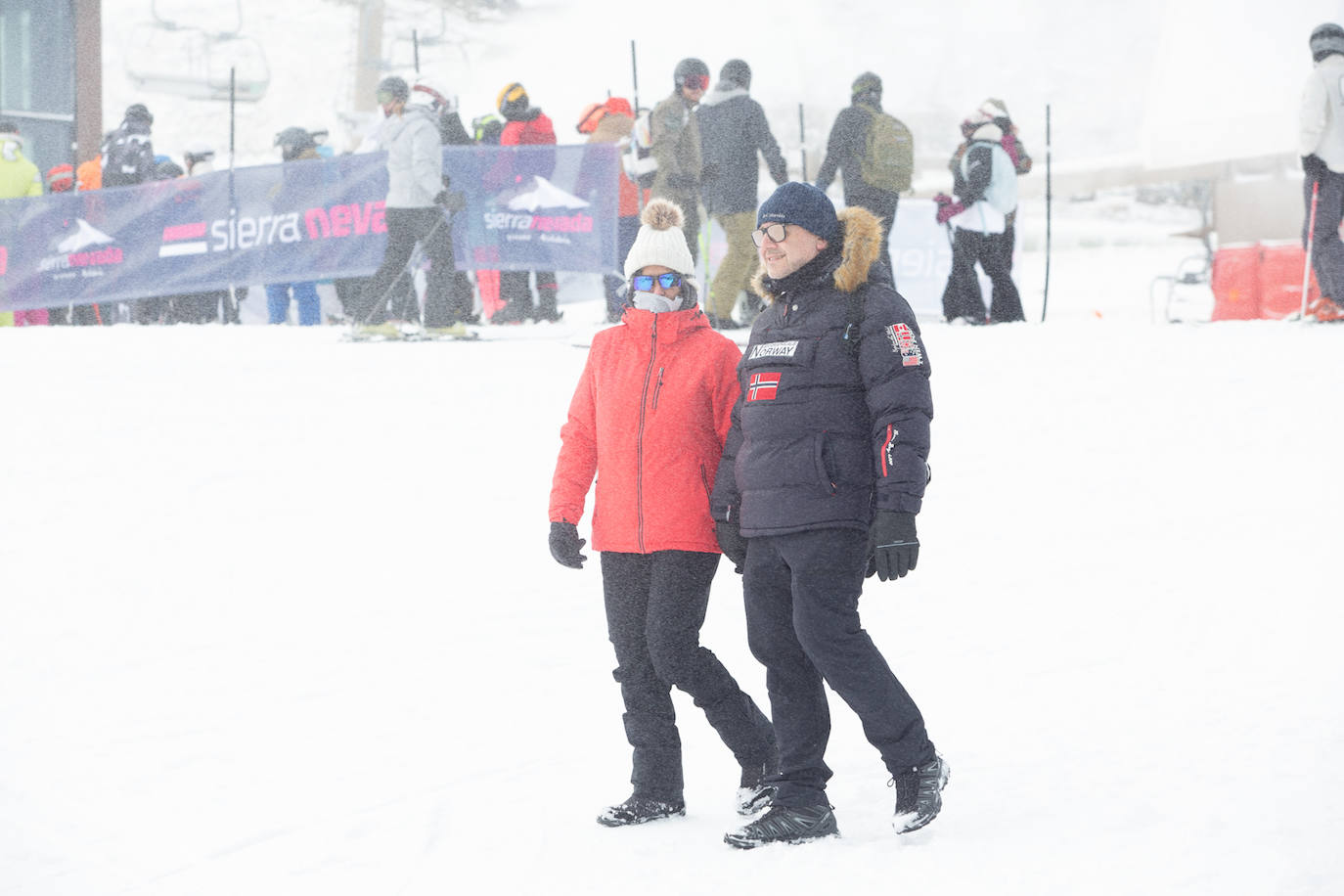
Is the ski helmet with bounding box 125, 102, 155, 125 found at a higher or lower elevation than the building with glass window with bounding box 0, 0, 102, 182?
lower

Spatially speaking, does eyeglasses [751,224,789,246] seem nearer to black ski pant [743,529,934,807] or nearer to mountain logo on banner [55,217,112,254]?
black ski pant [743,529,934,807]

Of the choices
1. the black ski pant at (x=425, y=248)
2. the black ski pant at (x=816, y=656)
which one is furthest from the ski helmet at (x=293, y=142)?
the black ski pant at (x=816, y=656)

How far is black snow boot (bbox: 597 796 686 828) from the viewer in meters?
3.45

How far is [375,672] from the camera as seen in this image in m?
4.61

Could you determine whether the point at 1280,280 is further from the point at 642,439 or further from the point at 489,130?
the point at 642,439

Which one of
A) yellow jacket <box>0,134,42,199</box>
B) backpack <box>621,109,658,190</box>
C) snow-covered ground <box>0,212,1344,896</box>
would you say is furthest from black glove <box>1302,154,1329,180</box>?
yellow jacket <box>0,134,42,199</box>

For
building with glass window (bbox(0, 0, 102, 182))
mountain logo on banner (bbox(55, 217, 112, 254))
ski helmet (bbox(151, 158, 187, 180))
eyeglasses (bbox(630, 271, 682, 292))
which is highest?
building with glass window (bbox(0, 0, 102, 182))

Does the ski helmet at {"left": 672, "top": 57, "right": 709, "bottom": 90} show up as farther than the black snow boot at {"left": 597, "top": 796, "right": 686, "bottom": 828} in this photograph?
Yes

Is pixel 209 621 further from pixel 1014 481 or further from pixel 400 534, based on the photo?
pixel 1014 481

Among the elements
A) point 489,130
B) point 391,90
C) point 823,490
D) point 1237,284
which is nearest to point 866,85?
point 391,90

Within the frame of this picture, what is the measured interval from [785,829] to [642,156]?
23.8 feet

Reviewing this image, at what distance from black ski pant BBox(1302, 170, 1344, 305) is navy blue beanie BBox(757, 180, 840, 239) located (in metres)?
6.95

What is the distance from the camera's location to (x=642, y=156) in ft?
32.4

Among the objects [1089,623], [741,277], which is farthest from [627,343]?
[741,277]
